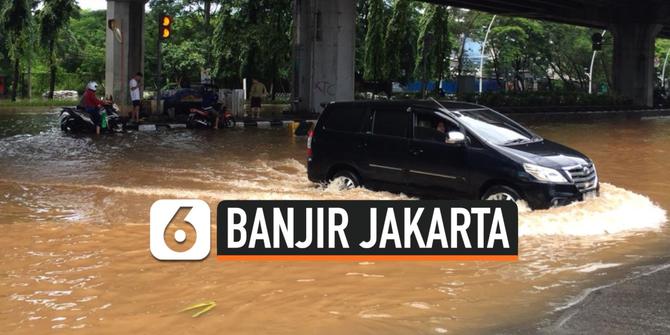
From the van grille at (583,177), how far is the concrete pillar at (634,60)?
1531 inches

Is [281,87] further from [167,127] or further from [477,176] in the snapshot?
[477,176]

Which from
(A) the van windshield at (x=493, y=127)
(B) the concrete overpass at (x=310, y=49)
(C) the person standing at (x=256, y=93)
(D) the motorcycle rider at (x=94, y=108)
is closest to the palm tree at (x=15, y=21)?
(B) the concrete overpass at (x=310, y=49)

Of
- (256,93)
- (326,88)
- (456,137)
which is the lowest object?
(456,137)

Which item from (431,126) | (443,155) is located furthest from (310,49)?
(443,155)

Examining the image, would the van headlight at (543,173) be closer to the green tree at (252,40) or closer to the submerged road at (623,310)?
the submerged road at (623,310)

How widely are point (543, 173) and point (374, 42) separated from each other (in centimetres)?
3752

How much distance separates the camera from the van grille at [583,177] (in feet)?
27.7

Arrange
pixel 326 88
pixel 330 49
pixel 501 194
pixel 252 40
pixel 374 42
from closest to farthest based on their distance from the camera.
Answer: pixel 501 194, pixel 330 49, pixel 326 88, pixel 252 40, pixel 374 42

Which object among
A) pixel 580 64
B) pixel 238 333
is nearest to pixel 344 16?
pixel 238 333

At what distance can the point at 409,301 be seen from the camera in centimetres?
558

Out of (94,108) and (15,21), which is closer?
(94,108)

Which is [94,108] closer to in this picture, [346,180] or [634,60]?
[346,180]

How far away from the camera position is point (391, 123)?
9742 millimetres

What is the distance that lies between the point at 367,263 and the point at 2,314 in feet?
10.1
